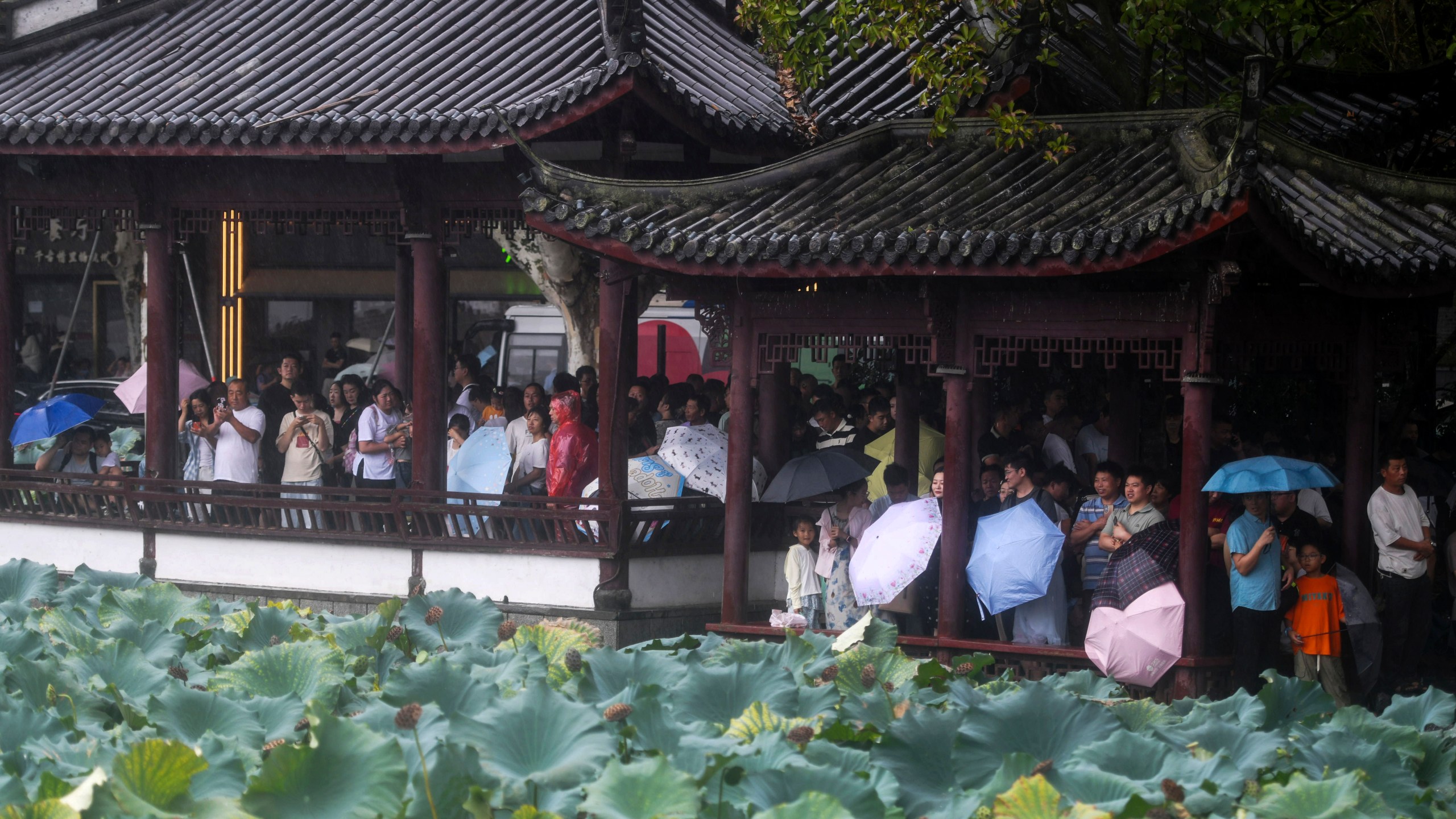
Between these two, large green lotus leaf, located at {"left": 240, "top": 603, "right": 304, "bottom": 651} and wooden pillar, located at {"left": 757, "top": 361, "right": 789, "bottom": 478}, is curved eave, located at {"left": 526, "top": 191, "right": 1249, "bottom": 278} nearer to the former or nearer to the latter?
wooden pillar, located at {"left": 757, "top": 361, "right": 789, "bottom": 478}

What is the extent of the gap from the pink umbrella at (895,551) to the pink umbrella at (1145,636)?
111 centimetres

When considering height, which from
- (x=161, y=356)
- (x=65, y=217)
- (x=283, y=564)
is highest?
(x=65, y=217)

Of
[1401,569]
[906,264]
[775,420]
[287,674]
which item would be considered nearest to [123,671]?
[287,674]

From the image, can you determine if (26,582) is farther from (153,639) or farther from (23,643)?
(153,639)

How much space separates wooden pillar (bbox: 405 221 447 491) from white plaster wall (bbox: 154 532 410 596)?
25.3 inches

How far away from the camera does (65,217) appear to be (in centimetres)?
1242

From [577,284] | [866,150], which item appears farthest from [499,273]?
[866,150]

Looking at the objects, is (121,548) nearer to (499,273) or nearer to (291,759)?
(499,273)

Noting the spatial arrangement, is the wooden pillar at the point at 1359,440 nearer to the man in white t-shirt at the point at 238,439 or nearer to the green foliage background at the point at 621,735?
the green foliage background at the point at 621,735

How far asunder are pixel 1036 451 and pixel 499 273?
8489mm

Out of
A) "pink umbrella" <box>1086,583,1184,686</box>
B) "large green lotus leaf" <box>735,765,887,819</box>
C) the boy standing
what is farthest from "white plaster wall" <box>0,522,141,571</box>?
"large green lotus leaf" <box>735,765,887,819</box>

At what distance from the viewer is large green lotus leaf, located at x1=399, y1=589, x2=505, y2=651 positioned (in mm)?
4809

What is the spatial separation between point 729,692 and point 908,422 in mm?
7710

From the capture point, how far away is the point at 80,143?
11.1 m
